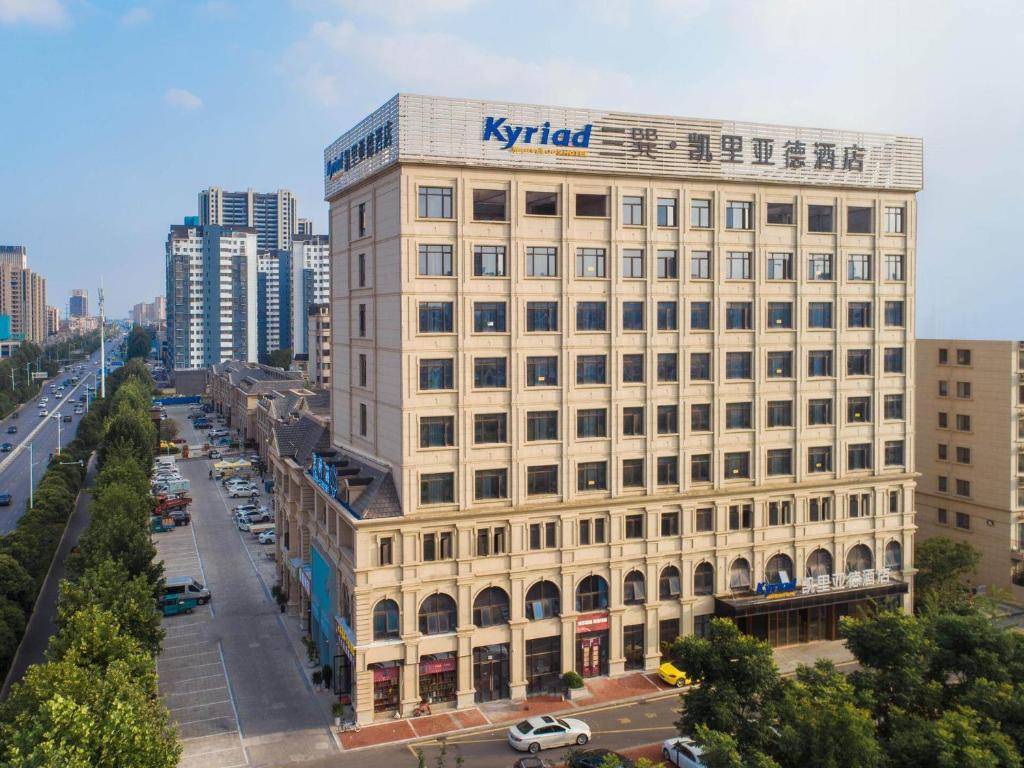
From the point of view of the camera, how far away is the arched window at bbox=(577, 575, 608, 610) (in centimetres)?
4291

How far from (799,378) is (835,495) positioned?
23.3 ft

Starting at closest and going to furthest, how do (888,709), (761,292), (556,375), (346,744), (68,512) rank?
(888,709), (346,744), (556,375), (761,292), (68,512)

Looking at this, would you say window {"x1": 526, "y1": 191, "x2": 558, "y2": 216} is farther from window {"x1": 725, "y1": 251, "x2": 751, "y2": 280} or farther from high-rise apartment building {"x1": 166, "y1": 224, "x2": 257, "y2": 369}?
high-rise apartment building {"x1": 166, "y1": 224, "x2": 257, "y2": 369}

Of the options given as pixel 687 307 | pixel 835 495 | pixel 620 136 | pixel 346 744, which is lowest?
pixel 346 744

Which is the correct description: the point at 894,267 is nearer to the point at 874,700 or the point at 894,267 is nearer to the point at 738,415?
the point at 738,415

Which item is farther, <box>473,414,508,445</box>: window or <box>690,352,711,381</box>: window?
<box>690,352,711,381</box>: window

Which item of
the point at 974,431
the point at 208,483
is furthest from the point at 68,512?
the point at 974,431

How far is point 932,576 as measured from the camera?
5188 centimetres

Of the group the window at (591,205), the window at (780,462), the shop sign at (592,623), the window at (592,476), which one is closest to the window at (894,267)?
the window at (780,462)

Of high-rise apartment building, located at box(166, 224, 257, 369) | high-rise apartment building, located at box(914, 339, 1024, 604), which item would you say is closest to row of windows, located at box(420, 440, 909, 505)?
high-rise apartment building, located at box(914, 339, 1024, 604)

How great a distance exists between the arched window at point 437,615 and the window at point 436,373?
32.8 ft

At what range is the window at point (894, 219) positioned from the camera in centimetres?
4931

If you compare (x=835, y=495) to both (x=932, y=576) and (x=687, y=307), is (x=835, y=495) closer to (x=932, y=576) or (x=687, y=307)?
(x=932, y=576)

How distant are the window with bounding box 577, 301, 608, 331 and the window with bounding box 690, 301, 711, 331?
5184mm
